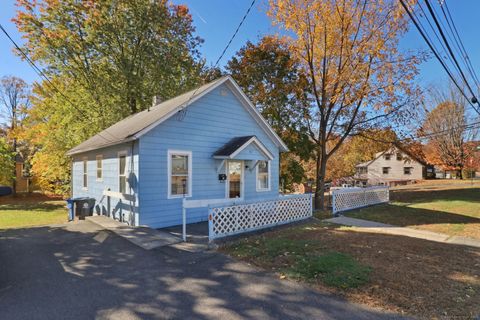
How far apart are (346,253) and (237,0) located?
8.82 m

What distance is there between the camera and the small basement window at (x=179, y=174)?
9328 millimetres

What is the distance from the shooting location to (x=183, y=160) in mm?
9766

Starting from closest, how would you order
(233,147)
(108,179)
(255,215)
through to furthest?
(255,215)
(233,147)
(108,179)

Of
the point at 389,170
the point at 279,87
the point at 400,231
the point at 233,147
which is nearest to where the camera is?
the point at 400,231

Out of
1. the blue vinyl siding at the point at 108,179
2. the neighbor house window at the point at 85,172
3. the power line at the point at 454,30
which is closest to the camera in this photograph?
the power line at the point at 454,30

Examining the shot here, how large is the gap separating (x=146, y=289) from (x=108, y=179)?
7.62 m

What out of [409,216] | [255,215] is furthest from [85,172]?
[409,216]

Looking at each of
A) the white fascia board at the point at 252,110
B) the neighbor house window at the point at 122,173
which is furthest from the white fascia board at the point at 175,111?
the neighbor house window at the point at 122,173

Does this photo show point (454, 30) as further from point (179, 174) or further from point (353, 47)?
point (179, 174)

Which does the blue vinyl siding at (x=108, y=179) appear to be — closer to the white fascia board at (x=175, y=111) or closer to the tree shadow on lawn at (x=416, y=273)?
the white fascia board at (x=175, y=111)

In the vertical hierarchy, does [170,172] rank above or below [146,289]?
above

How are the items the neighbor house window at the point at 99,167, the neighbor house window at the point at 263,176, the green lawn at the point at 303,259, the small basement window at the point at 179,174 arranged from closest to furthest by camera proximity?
the green lawn at the point at 303,259 → the small basement window at the point at 179,174 → the neighbor house window at the point at 99,167 → the neighbor house window at the point at 263,176

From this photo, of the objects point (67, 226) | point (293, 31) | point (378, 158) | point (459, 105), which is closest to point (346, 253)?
point (67, 226)

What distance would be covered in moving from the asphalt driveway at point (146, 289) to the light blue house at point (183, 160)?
105 inches
